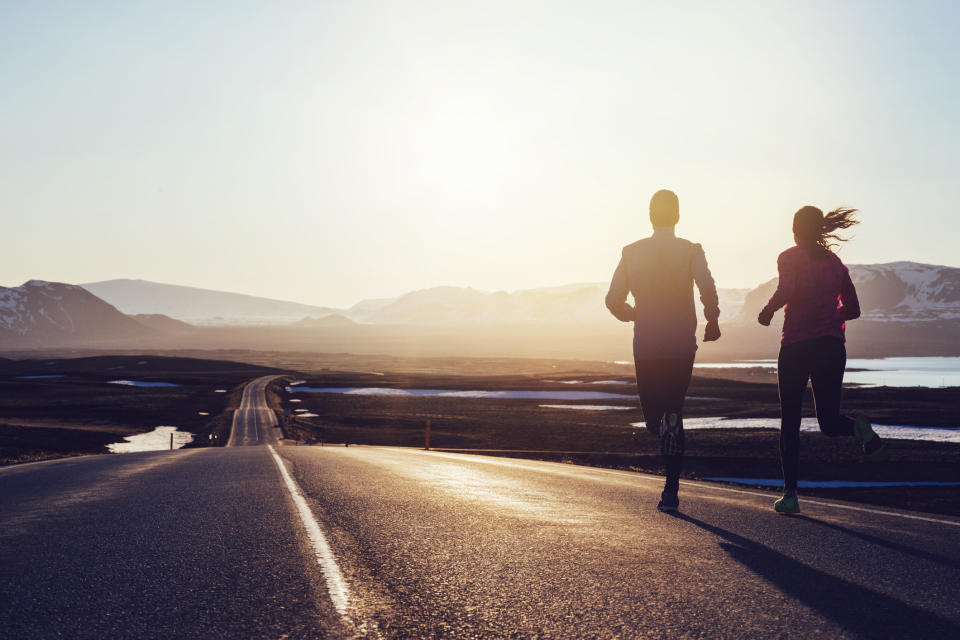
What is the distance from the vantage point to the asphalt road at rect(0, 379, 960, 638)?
325cm

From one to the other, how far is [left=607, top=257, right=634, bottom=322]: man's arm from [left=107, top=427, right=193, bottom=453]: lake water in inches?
1810

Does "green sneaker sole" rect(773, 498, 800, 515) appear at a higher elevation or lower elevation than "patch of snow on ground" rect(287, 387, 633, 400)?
higher

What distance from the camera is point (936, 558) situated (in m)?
4.79

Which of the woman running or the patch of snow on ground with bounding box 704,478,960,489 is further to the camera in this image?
the patch of snow on ground with bounding box 704,478,960,489

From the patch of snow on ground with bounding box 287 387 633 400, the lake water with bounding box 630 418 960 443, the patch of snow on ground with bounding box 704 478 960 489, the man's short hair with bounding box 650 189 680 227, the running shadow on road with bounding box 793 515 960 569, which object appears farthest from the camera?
the patch of snow on ground with bounding box 287 387 633 400

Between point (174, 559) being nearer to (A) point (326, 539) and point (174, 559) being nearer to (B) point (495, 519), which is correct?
(A) point (326, 539)

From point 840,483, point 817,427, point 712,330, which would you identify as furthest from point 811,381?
point 817,427

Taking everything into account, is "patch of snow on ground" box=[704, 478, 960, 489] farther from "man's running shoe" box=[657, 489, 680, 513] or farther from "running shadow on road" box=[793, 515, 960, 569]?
"running shadow on road" box=[793, 515, 960, 569]

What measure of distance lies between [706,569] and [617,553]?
604 mm

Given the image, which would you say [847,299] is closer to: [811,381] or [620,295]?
[811,381]

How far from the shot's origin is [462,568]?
4254 millimetres

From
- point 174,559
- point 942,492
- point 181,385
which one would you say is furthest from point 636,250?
point 181,385

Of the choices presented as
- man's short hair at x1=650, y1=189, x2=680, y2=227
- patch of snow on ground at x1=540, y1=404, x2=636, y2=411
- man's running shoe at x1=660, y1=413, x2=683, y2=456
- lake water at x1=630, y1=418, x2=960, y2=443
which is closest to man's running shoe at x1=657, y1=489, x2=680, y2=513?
man's running shoe at x1=660, y1=413, x2=683, y2=456

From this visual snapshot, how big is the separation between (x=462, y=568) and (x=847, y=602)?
206 centimetres
